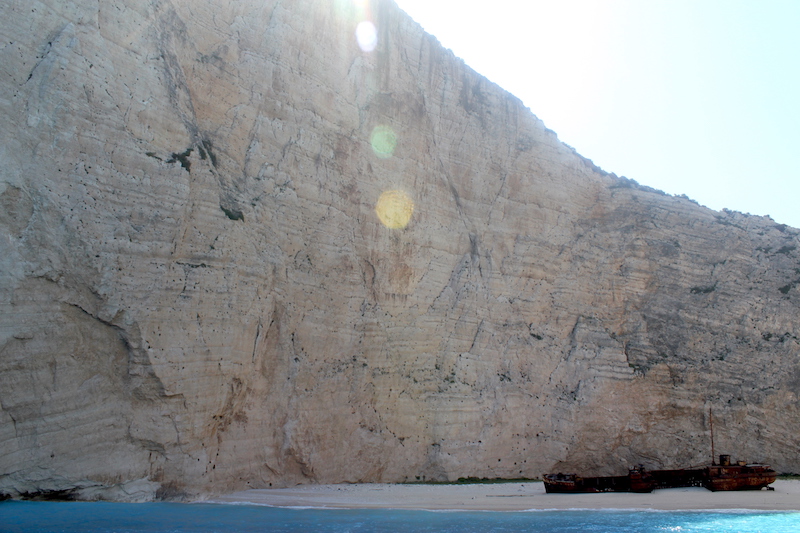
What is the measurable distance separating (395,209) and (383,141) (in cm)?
285

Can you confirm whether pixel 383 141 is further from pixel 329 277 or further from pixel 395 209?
pixel 329 277

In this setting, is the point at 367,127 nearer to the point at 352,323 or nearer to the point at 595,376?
the point at 352,323

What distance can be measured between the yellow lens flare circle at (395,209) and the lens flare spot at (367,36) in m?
6.06

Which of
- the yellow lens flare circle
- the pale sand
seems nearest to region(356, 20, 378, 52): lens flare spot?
the yellow lens flare circle

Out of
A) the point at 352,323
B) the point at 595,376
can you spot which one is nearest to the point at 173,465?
the point at 352,323

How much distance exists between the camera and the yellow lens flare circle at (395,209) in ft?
77.5

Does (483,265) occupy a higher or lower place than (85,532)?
higher

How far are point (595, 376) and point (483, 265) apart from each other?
20.7 ft

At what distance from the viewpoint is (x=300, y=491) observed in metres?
18.6

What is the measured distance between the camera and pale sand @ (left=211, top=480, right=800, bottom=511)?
57.4ft

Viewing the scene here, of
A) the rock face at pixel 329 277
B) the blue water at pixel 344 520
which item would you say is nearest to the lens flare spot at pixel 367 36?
the rock face at pixel 329 277

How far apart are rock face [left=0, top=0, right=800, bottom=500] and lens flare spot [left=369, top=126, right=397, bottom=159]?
0.37 ft

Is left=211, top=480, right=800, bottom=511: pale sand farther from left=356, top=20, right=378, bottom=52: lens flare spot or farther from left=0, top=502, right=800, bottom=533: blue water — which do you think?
left=356, top=20, right=378, bottom=52: lens flare spot

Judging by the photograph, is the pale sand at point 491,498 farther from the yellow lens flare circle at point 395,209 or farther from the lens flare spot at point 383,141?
the lens flare spot at point 383,141
